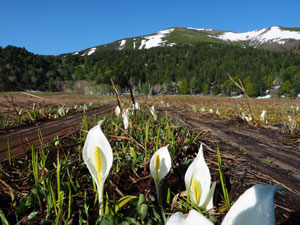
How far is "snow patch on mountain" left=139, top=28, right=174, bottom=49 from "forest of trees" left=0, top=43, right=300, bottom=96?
1266 inches

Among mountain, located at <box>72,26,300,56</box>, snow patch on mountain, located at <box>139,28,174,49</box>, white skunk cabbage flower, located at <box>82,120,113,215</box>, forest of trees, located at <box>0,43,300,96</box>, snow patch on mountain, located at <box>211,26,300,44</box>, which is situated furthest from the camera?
snow patch on mountain, located at <box>139,28,174,49</box>

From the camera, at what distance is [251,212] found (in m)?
0.42

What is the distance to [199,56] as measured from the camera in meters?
114

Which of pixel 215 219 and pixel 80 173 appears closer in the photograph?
pixel 215 219

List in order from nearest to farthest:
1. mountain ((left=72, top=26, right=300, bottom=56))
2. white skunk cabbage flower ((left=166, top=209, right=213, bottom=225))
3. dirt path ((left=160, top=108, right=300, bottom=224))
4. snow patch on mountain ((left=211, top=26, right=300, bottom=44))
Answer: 1. white skunk cabbage flower ((left=166, top=209, right=213, bottom=225))
2. dirt path ((left=160, top=108, right=300, bottom=224))
3. mountain ((left=72, top=26, right=300, bottom=56))
4. snow patch on mountain ((left=211, top=26, right=300, bottom=44))

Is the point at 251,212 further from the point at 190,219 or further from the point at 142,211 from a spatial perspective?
the point at 142,211

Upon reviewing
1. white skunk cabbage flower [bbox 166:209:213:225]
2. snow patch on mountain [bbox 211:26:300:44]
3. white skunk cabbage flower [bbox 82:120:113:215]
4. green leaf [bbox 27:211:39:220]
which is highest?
snow patch on mountain [bbox 211:26:300:44]

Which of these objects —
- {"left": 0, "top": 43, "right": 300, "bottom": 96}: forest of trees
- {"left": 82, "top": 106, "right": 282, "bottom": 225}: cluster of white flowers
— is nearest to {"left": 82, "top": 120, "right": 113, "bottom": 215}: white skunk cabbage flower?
{"left": 82, "top": 106, "right": 282, "bottom": 225}: cluster of white flowers

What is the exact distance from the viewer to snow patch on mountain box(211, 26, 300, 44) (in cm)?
14600

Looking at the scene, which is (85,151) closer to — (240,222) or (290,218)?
(240,222)

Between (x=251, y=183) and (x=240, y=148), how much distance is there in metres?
0.70

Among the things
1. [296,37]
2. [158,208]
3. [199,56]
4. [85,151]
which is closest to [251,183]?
[158,208]

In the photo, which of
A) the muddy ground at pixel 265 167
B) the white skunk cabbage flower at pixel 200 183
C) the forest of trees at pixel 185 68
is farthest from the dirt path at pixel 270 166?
the forest of trees at pixel 185 68

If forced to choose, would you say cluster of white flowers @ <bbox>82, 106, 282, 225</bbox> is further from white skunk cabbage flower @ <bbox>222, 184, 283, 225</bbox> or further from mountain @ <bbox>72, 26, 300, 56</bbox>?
mountain @ <bbox>72, 26, 300, 56</bbox>
